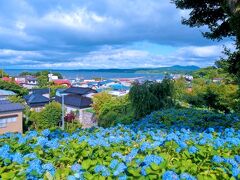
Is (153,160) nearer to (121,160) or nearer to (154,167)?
(154,167)

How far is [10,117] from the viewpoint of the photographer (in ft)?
69.3

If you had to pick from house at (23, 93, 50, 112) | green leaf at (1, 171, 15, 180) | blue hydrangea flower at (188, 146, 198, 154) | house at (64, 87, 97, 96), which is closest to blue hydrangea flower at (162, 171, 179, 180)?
blue hydrangea flower at (188, 146, 198, 154)

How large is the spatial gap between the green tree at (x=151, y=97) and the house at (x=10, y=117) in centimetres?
1351

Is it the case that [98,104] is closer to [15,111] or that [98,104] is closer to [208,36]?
[15,111]

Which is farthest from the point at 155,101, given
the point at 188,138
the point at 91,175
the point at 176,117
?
the point at 91,175

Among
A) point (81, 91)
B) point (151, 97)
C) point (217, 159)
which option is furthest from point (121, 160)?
point (81, 91)

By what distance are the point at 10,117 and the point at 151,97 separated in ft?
47.3

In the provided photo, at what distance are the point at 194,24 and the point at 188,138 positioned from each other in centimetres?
503

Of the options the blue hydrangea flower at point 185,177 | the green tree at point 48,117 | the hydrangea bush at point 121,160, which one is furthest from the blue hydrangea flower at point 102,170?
the green tree at point 48,117

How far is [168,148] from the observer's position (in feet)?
7.41

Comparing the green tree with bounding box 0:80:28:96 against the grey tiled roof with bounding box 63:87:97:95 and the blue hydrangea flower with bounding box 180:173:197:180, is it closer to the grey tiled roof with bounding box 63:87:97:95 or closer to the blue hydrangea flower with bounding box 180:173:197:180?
the grey tiled roof with bounding box 63:87:97:95

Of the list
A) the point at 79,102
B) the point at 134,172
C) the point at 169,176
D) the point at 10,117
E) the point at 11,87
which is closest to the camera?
the point at 169,176

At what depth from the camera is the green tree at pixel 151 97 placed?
1015 cm

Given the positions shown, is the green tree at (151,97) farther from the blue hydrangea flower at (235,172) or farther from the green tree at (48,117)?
the green tree at (48,117)
